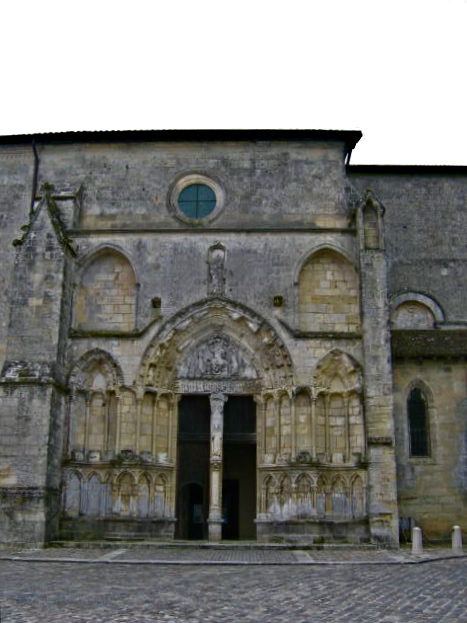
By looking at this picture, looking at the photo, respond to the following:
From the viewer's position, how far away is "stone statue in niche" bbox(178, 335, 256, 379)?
18.5m

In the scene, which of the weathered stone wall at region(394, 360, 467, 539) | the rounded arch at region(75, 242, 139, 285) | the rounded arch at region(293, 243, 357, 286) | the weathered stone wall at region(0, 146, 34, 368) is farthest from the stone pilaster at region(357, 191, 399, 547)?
the weathered stone wall at region(0, 146, 34, 368)

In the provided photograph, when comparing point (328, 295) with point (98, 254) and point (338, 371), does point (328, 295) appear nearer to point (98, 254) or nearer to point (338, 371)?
point (338, 371)

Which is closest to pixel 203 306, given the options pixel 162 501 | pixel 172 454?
pixel 172 454

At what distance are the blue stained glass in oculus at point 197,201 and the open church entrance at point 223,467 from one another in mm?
4928

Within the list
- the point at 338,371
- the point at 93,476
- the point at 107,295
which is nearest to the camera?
the point at 93,476

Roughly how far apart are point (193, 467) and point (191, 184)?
7734mm

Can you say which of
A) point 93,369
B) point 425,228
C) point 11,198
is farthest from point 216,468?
point 425,228

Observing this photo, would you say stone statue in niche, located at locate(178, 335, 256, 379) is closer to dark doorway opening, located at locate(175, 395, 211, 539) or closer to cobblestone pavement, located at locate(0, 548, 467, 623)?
dark doorway opening, located at locate(175, 395, 211, 539)

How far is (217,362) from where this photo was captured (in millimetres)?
18562

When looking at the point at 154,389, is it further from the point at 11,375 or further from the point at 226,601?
the point at 226,601

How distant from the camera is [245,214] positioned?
19219 millimetres

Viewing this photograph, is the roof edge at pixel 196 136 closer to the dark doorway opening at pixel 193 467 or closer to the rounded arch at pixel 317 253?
the rounded arch at pixel 317 253

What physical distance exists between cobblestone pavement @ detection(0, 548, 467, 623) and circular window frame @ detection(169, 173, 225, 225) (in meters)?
8.89

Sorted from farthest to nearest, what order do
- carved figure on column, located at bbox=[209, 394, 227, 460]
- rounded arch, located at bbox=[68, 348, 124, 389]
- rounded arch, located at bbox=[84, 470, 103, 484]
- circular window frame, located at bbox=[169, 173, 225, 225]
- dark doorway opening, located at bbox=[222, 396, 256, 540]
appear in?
1. dark doorway opening, located at bbox=[222, 396, 256, 540]
2. circular window frame, located at bbox=[169, 173, 225, 225]
3. rounded arch, located at bbox=[68, 348, 124, 389]
4. carved figure on column, located at bbox=[209, 394, 227, 460]
5. rounded arch, located at bbox=[84, 470, 103, 484]
